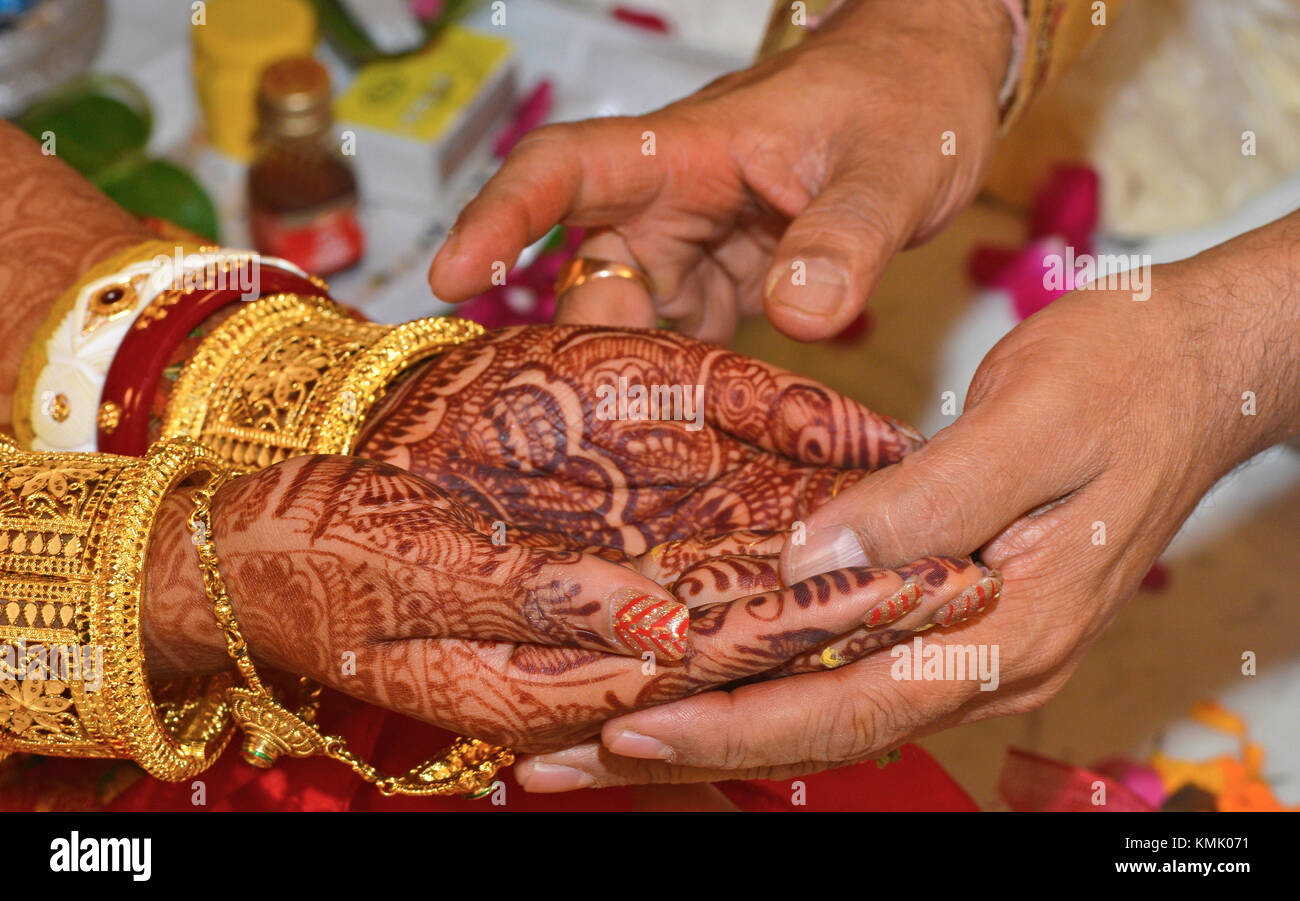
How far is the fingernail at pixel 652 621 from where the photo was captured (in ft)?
2.93

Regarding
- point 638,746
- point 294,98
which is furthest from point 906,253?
point 638,746

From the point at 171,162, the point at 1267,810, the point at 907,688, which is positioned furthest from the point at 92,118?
the point at 1267,810

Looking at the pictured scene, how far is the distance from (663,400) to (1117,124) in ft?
4.83

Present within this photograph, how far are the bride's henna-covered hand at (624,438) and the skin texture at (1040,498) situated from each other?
173 millimetres

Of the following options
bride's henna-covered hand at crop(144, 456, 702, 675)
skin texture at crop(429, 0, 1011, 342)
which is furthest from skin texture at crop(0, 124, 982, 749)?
skin texture at crop(429, 0, 1011, 342)

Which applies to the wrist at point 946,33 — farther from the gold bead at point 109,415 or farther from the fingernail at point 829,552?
the gold bead at point 109,415

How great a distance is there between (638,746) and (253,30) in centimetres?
165

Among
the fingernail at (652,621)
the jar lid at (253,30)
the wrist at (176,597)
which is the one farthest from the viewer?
the jar lid at (253,30)

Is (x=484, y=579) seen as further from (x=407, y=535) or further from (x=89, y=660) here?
(x=89, y=660)

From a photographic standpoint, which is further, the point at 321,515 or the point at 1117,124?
the point at 1117,124

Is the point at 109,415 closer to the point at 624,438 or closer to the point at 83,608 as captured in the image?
the point at 83,608

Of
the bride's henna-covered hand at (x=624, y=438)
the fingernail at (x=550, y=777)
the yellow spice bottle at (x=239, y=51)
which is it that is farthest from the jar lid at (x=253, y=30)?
the fingernail at (x=550, y=777)

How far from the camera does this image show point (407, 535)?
952 mm

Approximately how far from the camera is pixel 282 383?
117 cm
